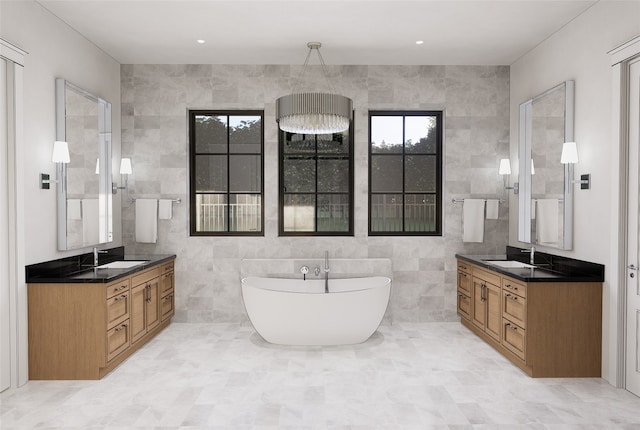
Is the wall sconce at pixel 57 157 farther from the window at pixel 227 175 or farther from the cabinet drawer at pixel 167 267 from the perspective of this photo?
the window at pixel 227 175

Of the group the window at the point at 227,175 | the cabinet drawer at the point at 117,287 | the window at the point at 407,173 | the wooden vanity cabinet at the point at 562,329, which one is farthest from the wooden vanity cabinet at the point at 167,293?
the wooden vanity cabinet at the point at 562,329

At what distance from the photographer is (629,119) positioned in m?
3.17

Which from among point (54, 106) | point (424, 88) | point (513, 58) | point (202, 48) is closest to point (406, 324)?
point (424, 88)

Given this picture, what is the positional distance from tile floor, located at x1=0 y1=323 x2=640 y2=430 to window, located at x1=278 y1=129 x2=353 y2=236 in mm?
1547

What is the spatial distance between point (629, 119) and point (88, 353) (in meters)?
4.33

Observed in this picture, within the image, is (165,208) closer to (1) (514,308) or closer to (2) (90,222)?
(2) (90,222)

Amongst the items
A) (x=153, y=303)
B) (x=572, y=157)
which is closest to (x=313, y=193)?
(x=153, y=303)

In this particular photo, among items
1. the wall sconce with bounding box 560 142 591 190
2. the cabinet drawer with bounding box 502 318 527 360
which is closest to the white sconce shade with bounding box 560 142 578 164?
the wall sconce with bounding box 560 142 591 190

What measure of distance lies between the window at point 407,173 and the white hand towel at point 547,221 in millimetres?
1169

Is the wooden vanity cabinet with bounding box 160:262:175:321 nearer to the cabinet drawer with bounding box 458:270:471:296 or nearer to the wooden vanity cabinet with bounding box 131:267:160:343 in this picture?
the wooden vanity cabinet with bounding box 131:267:160:343

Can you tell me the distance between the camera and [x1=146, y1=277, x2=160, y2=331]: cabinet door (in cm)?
423

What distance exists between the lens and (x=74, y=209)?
384 centimetres

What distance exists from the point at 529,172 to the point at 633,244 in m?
1.40

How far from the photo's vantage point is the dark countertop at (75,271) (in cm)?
331
